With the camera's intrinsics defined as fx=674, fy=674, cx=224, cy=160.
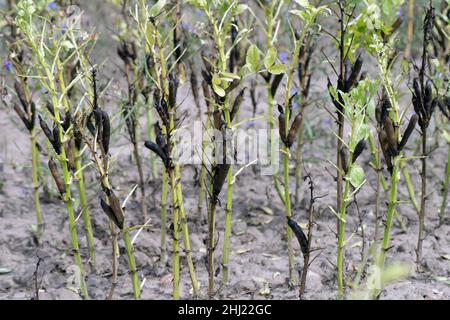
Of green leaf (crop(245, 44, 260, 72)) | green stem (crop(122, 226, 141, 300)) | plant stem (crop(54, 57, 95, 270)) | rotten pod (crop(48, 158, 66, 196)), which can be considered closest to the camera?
green leaf (crop(245, 44, 260, 72))

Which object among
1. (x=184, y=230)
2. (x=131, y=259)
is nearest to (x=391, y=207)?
(x=184, y=230)

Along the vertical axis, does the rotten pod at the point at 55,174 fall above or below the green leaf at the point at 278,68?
below

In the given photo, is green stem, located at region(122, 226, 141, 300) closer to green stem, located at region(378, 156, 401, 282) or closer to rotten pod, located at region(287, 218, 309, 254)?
rotten pod, located at region(287, 218, 309, 254)

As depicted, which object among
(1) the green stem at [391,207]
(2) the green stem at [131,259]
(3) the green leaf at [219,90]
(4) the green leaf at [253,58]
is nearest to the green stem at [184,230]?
(2) the green stem at [131,259]

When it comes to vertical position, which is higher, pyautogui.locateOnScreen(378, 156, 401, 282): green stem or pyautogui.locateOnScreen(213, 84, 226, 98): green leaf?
pyautogui.locateOnScreen(213, 84, 226, 98): green leaf

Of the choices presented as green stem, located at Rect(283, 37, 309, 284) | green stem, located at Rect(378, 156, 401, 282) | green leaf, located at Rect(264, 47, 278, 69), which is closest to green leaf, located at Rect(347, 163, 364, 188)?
green stem, located at Rect(378, 156, 401, 282)

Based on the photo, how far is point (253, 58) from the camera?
2293mm

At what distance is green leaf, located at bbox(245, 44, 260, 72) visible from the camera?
2.28 meters

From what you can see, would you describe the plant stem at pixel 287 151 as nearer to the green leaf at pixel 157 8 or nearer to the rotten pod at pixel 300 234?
the rotten pod at pixel 300 234

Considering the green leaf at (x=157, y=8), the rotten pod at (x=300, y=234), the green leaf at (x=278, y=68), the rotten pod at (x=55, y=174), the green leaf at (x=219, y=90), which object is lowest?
the rotten pod at (x=300, y=234)

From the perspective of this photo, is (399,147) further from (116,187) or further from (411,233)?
(116,187)

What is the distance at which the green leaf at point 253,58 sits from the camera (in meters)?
2.28

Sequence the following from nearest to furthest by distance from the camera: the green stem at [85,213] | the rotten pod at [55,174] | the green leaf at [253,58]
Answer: the green leaf at [253,58] → the rotten pod at [55,174] → the green stem at [85,213]
